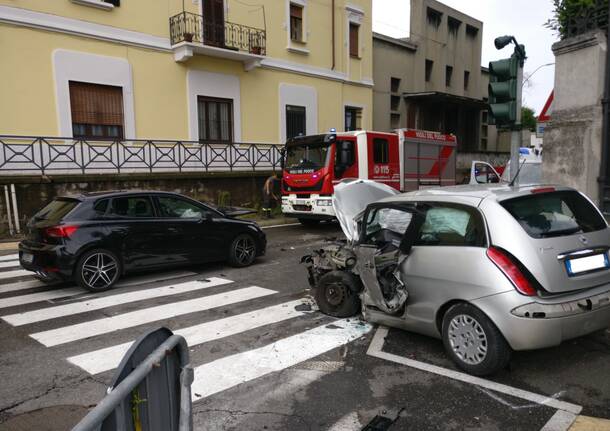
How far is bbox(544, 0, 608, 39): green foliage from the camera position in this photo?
7.77m

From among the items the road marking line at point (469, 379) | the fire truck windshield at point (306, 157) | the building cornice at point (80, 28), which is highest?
the building cornice at point (80, 28)

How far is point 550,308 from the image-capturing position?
3.82m

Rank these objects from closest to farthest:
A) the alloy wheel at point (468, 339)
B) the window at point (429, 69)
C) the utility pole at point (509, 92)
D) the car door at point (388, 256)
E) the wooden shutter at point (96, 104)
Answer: the alloy wheel at point (468, 339) < the car door at point (388, 256) < the utility pole at point (509, 92) < the wooden shutter at point (96, 104) < the window at point (429, 69)

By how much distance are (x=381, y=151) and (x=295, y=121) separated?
8267mm

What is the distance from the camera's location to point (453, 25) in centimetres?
3033

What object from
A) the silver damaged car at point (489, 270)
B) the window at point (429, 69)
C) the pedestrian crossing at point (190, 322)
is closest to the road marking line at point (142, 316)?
the pedestrian crossing at point (190, 322)

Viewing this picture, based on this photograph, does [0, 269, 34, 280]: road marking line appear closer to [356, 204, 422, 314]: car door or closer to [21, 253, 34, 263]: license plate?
[21, 253, 34, 263]: license plate

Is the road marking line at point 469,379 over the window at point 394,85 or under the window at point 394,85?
under

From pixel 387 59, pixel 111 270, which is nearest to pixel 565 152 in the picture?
pixel 111 270

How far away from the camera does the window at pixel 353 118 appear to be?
77.7ft

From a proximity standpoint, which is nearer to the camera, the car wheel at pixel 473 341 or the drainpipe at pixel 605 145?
the car wheel at pixel 473 341

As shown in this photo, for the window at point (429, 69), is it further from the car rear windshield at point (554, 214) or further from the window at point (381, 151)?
the car rear windshield at point (554, 214)

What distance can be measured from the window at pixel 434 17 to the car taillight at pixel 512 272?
2732 cm

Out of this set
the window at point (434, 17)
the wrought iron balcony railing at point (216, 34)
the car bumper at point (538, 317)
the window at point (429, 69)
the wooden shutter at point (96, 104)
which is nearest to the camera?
the car bumper at point (538, 317)
